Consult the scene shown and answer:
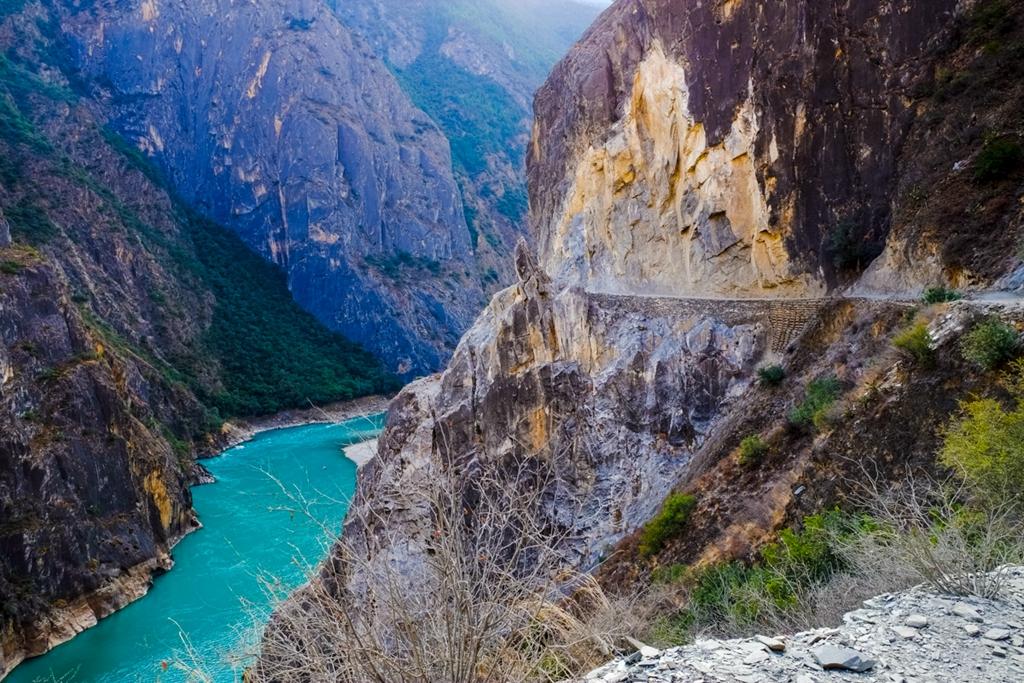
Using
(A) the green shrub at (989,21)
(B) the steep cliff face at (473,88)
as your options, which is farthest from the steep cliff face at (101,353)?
(B) the steep cliff face at (473,88)

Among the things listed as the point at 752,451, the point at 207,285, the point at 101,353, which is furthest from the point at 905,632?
the point at 207,285

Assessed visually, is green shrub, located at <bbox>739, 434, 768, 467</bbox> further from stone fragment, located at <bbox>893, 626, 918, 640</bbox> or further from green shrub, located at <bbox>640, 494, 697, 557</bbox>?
stone fragment, located at <bbox>893, 626, 918, 640</bbox>

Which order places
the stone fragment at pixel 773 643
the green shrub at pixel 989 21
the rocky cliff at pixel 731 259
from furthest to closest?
the green shrub at pixel 989 21, the rocky cliff at pixel 731 259, the stone fragment at pixel 773 643

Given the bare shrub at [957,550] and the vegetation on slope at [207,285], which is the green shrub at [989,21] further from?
the vegetation on slope at [207,285]

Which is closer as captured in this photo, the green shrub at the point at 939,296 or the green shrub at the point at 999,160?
the green shrub at the point at 939,296

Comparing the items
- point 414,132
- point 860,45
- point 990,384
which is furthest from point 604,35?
point 414,132

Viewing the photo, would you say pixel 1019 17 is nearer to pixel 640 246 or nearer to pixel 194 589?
pixel 640 246

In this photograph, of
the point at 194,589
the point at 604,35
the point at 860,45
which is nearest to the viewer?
the point at 860,45
